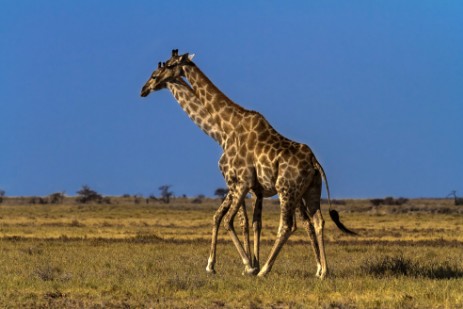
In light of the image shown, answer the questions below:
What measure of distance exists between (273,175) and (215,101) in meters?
2.50

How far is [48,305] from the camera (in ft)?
42.7

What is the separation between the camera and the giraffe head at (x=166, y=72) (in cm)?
1812

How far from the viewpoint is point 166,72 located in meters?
18.1

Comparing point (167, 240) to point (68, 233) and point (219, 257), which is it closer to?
point (68, 233)

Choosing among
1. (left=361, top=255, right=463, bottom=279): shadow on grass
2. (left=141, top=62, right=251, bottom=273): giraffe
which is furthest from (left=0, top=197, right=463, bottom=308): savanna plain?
(left=141, top=62, right=251, bottom=273): giraffe

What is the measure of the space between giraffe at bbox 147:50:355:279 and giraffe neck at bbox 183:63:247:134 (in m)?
0.02

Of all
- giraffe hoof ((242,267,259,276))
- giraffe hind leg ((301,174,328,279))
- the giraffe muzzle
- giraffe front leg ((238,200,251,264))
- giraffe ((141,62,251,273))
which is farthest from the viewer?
the giraffe muzzle

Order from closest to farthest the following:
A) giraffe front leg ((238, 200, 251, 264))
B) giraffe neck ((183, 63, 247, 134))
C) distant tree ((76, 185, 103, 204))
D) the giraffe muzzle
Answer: giraffe front leg ((238, 200, 251, 264)) → giraffe neck ((183, 63, 247, 134)) → the giraffe muzzle → distant tree ((76, 185, 103, 204))

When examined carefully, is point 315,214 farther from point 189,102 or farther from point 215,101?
point 189,102

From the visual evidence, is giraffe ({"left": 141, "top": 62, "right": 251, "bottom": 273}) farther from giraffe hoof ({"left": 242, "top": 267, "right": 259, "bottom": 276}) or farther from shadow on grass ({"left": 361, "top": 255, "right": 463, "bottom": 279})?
shadow on grass ({"left": 361, "top": 255, "right": 463, "bottom": 279})

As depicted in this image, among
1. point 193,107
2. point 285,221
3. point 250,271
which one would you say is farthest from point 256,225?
point 193,107

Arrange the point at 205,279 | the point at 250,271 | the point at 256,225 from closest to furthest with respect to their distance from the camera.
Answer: the point at 205,279, the point at 250,271, the point at 256,225

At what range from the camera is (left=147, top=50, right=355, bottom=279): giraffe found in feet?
52.4

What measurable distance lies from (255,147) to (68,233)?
66.0 ft
